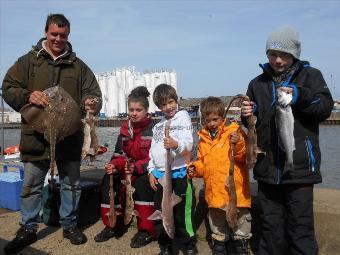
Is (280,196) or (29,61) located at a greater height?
(29,61)

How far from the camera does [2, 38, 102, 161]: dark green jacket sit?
472 centimetres

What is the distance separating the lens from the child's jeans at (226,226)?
4.21 meters

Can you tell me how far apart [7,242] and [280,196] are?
3.42 meters

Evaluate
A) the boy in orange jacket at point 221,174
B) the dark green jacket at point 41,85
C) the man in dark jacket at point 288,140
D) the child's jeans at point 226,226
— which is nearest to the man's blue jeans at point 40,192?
the dark green jacket at point 41,85

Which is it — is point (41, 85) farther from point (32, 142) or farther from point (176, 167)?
point (176, 167)

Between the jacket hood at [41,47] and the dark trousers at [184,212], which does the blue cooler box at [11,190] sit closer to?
the jacket hood at [41,47]

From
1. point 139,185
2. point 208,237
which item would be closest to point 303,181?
point 208,237

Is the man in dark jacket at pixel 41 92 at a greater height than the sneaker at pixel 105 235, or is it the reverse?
the man in dark jacket at pixel 41 92

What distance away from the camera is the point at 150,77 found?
114m

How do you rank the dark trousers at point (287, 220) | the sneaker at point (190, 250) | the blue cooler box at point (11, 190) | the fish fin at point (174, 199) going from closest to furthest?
the dark trousers at point (287, 220) → the fish fin at point (174, 199) → the sneaker at point (190, 250) → the blue cooler box at point (11, 190)

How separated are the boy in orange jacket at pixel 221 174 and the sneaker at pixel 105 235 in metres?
1.47

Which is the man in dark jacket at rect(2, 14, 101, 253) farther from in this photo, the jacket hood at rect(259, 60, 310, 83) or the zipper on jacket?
the zipper on jacket

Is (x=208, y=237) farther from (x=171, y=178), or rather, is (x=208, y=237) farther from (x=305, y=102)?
(x=305, y=102)

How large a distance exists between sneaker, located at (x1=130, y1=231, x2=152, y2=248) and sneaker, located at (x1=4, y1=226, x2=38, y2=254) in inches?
49.3
